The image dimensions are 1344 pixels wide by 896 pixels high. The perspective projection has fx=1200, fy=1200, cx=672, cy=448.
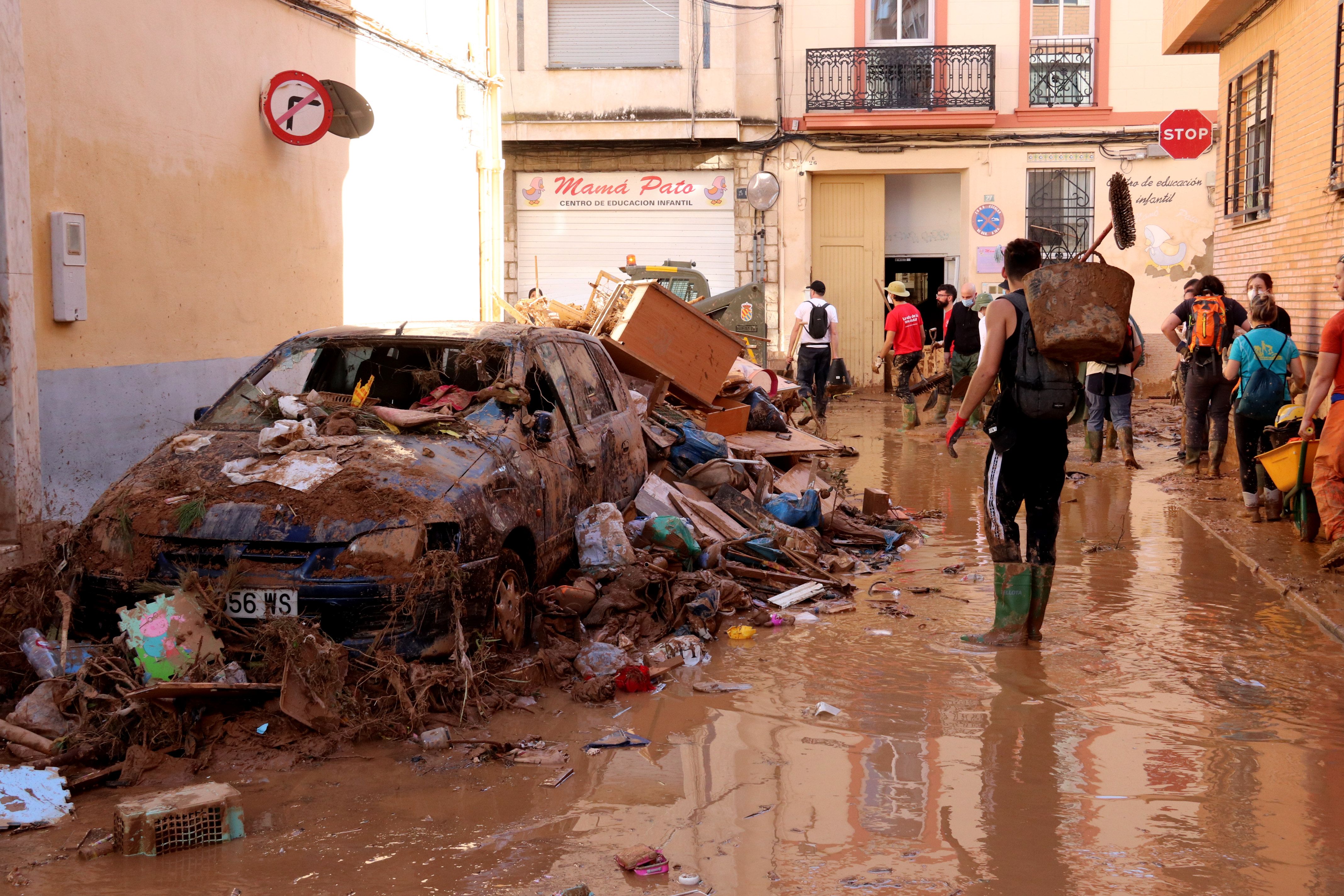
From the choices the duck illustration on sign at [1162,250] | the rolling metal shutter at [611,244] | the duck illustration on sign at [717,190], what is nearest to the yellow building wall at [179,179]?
the rolling metal shutter at [611,244]

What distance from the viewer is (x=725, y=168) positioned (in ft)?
79.7

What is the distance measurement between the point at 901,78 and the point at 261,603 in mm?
21536

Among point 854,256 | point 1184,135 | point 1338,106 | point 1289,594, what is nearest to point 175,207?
point 1289,594

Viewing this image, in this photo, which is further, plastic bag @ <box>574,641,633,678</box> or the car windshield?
the car windshield

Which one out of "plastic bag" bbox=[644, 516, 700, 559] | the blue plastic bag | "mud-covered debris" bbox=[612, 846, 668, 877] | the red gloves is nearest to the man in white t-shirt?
the blue plastic bag

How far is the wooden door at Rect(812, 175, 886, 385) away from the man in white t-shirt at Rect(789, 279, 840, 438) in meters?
8.46

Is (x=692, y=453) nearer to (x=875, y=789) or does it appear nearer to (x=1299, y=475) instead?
(x=1299, y=475)

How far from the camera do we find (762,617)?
688 centimetres

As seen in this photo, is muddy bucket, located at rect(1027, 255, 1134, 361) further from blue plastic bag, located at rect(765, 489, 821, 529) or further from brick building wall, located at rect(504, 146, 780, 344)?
brick building wall, located at rect(504, 146, 780, 344)

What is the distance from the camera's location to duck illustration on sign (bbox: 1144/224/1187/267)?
23.6 metres

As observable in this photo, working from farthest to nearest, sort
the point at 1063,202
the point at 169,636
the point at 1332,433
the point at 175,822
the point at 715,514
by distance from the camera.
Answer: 1. the point at 1063,202
2. the point at 715,514
3. the point at 1332,433
4. the point at 169,636
5. the point at 175,822

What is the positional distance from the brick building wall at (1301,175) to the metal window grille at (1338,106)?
0.33 feet

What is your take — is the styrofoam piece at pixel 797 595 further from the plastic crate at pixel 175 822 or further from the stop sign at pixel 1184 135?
the stop sign at pixel 1184 135

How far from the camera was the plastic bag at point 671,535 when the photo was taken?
7.19m
